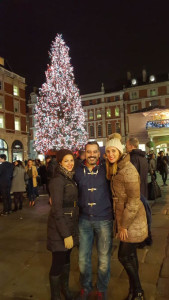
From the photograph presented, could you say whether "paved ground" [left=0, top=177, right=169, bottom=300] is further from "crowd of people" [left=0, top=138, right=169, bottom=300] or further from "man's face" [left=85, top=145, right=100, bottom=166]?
"man's face" [left=85, top=145, right=100, bottom=166]

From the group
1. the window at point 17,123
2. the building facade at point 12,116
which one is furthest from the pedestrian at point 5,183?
the window at point 17,123

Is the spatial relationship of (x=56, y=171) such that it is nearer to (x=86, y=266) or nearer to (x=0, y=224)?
(x=86, y=266)

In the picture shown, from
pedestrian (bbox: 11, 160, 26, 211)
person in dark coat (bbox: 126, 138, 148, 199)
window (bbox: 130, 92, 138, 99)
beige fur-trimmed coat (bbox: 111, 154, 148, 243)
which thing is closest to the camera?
beige fur-trimmed coat (bbox: 111, 154, 148, 243)

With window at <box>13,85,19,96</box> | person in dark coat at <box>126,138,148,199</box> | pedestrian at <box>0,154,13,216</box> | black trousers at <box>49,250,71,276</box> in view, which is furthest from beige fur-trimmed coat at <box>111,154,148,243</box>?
window at <box>13,85,19,96</box>

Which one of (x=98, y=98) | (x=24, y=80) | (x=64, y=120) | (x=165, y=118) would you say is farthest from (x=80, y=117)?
(x=98, y=98)

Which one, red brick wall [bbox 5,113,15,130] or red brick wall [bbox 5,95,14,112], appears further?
red brick wall [bbox 5,95,14,112]

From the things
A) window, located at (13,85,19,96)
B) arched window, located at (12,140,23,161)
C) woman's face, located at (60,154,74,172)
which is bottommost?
woman's face, located at (60,154,74,172)

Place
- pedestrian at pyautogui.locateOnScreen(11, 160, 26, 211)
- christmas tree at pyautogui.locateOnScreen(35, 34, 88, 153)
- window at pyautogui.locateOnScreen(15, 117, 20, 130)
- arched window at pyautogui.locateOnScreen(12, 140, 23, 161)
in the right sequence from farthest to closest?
1. window at pyautogui.locateOnScreen(15, 117, 20, 130)
2. arched window at pyautogui.locateOnScreen(12, 140, 23, 161)
3. christmas tree at pyautogui.locateOnScreen(35, 34, 88, 153)
4. pedestrian at pyautogui.locateOnScreen(11, 160, 26, 211)

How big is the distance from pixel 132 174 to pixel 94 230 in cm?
85

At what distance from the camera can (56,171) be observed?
2748 millimetres

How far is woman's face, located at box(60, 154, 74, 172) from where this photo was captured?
109 inches

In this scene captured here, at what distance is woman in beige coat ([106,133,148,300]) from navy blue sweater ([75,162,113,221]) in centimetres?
12

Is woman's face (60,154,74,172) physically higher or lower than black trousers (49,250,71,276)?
higher

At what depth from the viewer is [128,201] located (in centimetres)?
Result: 254
